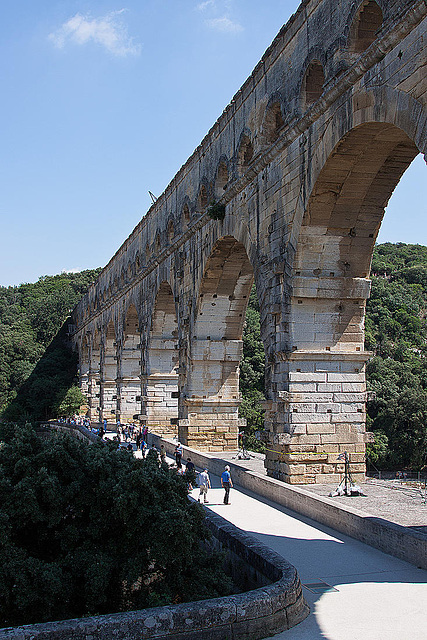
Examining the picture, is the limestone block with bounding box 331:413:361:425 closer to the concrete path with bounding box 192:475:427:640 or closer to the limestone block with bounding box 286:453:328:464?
the limestone block with bounding box 286:453:328:464

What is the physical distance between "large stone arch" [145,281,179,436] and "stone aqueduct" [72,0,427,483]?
5706 millimetres

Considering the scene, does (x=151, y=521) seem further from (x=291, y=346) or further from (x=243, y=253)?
(x=243, y=253)

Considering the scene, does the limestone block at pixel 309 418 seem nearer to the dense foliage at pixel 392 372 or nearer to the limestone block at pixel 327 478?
the limestone block at pixel 327 478

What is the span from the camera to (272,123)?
12.8m

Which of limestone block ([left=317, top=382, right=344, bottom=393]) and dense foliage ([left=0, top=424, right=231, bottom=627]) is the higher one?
limestone block ([left=317, top=382, right=344, bottom=393])

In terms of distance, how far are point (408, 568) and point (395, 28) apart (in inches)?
246

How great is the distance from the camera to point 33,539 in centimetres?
540

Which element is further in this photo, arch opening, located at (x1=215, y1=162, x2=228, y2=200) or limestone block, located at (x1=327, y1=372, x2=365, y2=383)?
arch opening, located at (x1=215, y1=162, x2=228, y2=200)

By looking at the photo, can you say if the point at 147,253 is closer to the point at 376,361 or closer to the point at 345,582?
the point at 345,582

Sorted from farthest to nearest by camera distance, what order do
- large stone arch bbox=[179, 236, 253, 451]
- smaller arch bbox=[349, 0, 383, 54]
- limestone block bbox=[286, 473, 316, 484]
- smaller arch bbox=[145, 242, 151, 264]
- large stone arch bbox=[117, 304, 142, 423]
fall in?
large stone arch bbox=[117, 304, 142, 423] < smaller arch bbox=[145, 242, 151, 264] < large stone arch bbox=[179, 236, 253, 451] < limestone block bbox=[286, 473, 316, 484] < smaller arch bbox=[349, 0, 383, 54]

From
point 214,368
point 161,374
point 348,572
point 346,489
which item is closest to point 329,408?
point 346,489

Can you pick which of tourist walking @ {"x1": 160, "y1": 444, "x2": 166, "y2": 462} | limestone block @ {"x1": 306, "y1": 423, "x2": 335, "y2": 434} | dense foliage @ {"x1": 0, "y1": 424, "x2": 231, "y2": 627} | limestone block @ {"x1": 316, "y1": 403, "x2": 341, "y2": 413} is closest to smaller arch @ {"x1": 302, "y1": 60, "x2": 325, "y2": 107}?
limestone block @ {"x1": 316, "y1": 403, "x2": 341, "y2": 413}

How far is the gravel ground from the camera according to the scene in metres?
8.60

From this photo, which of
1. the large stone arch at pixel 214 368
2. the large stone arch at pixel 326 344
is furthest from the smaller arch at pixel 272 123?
the large stone arch at pixel 214 368
